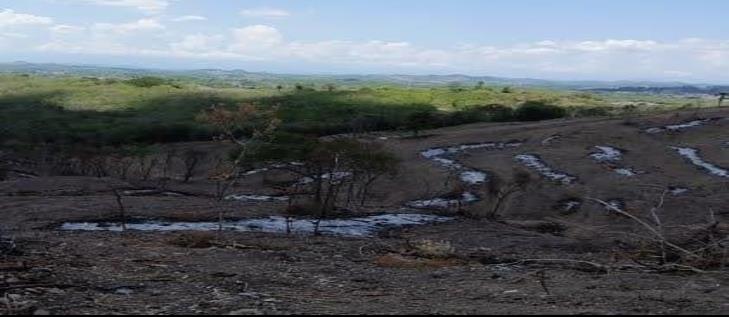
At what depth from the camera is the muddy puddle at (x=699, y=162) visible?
42.2 metres

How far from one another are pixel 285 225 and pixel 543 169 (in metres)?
21.5

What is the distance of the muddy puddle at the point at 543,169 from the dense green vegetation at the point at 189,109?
1532cm

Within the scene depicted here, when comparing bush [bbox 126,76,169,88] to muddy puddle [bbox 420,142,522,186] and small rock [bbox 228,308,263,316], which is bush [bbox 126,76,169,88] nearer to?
muddy puddle [bbox 420,142,522,186]

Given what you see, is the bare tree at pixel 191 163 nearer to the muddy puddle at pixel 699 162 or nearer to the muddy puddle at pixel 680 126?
the muddy puddle at pixel 699 162

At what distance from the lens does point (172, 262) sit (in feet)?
44.1

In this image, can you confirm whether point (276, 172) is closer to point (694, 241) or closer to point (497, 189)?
point (497, 189)

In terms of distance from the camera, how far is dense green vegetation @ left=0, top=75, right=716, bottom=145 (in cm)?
7444

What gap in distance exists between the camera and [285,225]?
26.4 meters

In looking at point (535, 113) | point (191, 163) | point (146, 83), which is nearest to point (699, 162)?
point (191, 163)

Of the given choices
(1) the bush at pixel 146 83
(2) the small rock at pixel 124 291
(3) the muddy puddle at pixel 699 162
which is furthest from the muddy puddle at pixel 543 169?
(1) the bush at pixel 146 83

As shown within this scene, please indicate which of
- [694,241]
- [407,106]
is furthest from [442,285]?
[407,106]

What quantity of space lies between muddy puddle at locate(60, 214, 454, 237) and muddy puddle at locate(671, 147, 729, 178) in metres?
19.9

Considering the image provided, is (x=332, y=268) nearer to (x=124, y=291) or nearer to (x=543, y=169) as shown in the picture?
(x=124, y=291)

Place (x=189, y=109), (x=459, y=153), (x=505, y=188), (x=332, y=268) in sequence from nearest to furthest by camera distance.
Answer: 1. (x=332, y=268)
2. (x=505, y=188)
3. (x=459, y=153)
4. (x=189, y=109)
